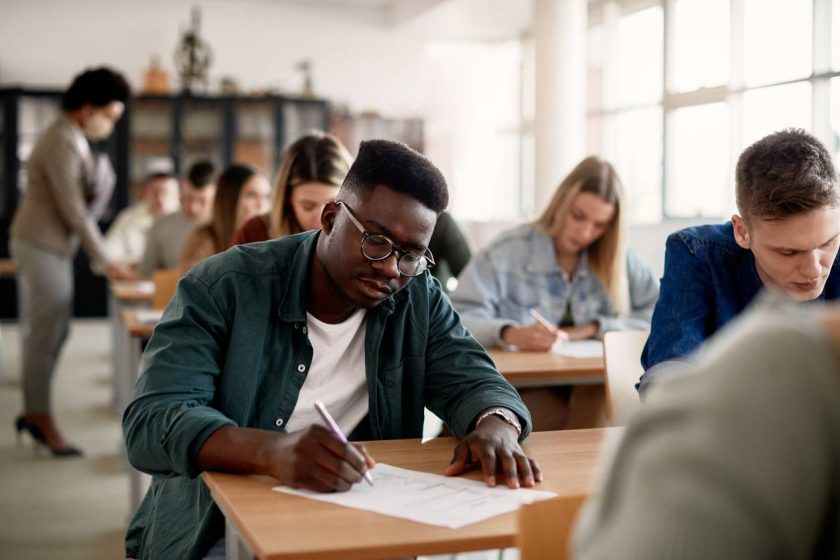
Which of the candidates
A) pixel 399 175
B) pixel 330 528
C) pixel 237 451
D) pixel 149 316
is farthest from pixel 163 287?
pixel 330 528

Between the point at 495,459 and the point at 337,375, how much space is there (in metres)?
0.44

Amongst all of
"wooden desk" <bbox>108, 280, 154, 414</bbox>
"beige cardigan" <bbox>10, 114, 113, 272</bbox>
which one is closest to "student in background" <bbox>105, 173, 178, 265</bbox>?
"wooden desk" <bbox>108, 280, 154, 414</bbox>

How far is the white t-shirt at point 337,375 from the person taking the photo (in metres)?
1.81

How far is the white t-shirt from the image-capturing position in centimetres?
181

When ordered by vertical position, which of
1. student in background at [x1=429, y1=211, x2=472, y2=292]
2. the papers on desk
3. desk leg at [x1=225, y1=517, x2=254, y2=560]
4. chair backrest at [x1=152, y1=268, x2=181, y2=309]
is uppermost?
student in background at [x1=429, y1=211, x2=472, y2=292]

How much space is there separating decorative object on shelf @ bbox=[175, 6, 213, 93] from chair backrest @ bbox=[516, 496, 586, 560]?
9.87m

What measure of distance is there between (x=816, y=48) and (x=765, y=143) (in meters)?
3.87

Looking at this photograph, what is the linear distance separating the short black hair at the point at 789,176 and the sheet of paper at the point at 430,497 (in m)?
0.79

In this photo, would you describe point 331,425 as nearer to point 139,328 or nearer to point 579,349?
point 579,349

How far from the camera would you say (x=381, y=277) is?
1.70 metres

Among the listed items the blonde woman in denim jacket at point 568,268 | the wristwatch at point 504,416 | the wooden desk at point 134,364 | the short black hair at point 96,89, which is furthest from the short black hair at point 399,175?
the short black hair at point 96,89

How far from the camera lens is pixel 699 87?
651 centimetres

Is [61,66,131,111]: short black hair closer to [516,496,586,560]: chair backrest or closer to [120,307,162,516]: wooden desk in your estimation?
[120,307,162,516]: wooden desk

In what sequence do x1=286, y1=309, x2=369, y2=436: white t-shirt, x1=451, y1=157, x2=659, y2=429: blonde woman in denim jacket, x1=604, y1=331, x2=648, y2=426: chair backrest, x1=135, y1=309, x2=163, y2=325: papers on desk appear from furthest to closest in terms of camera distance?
1. x1=135, y1=309, x2=163, y2=325: papers on desk
2. x1=451, y1=157, x2=659, y2=429: blonde woman in denim jacket
3. x1=604, y1=331, x2=648, y2=426: chair backrest
4. x1=286, y1=309, x2=369, y2=436: white t-shirt
